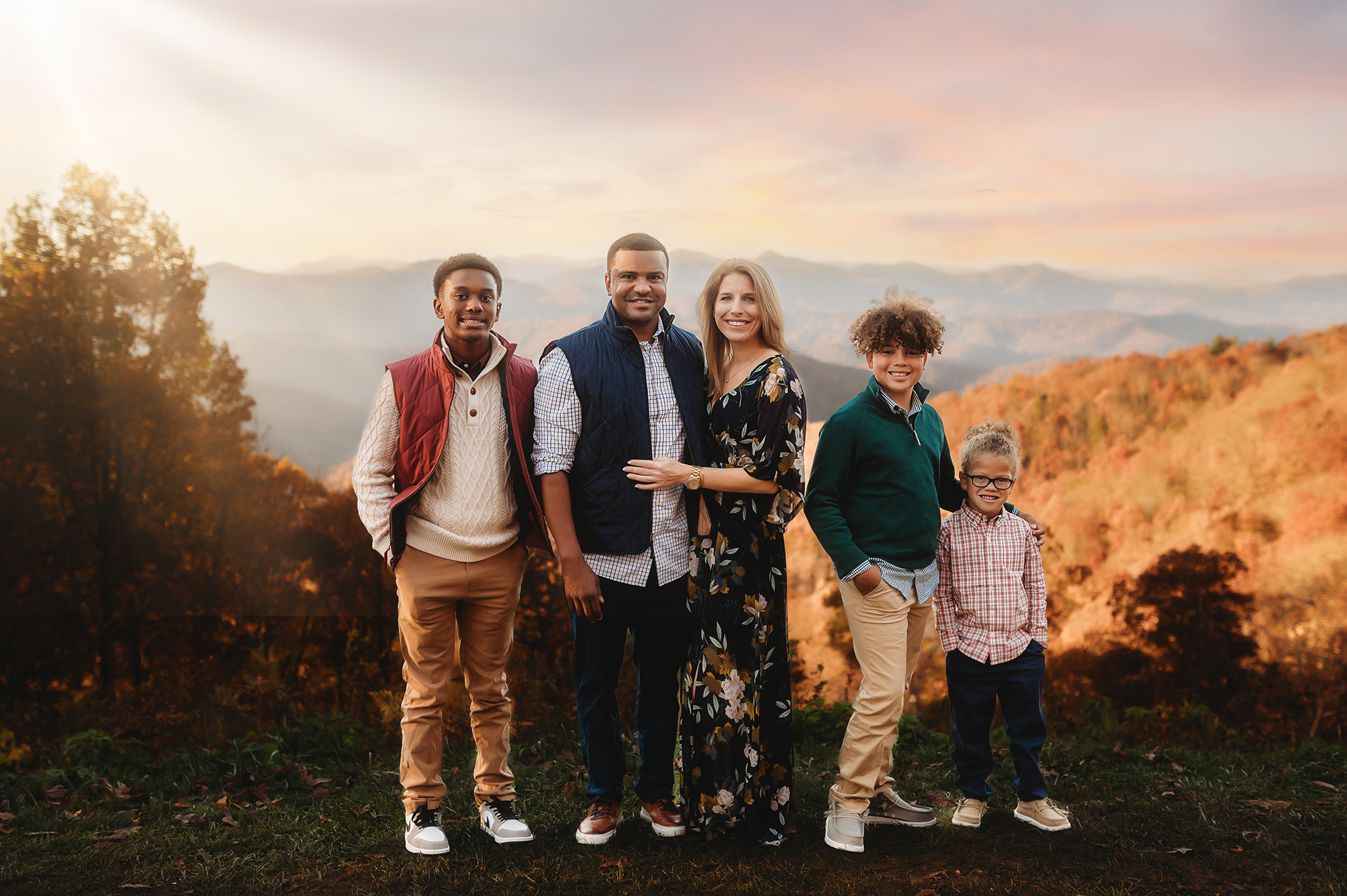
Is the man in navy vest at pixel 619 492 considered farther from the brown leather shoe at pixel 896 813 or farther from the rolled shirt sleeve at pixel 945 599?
the rolled shirt sleeve at pixel 945 599

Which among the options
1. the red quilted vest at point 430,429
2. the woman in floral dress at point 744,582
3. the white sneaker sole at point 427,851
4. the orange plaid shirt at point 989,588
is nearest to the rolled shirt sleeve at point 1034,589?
the orange plaid shirt at point 989,588

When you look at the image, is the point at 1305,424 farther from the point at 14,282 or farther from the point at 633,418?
the point at 14,282

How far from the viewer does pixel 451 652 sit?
2795mm

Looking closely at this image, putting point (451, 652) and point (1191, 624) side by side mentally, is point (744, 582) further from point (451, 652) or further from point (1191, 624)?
point (1191, 624)

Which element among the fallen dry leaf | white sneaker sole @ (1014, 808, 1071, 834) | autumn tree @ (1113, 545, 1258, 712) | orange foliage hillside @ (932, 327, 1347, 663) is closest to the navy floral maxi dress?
white sneaker sole @ (1014, 808, 1071, 834)

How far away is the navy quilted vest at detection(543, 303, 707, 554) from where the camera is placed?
259cm

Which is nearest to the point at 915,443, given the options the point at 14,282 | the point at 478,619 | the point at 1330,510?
the point at 478,619

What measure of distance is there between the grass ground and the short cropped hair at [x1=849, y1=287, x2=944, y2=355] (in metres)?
1.78

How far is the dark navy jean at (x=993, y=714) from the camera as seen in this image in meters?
2.82

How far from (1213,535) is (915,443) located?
3.30 m

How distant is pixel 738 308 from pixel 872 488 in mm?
794

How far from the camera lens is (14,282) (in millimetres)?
4707

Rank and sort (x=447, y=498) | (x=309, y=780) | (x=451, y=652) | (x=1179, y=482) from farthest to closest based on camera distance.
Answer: (x=1179, y=482)
(x=309, y=780)
(x=451, y=652)
(x=447, y=498)

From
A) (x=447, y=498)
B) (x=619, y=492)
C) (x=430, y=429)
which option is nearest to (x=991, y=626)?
(x=619, y=492)
